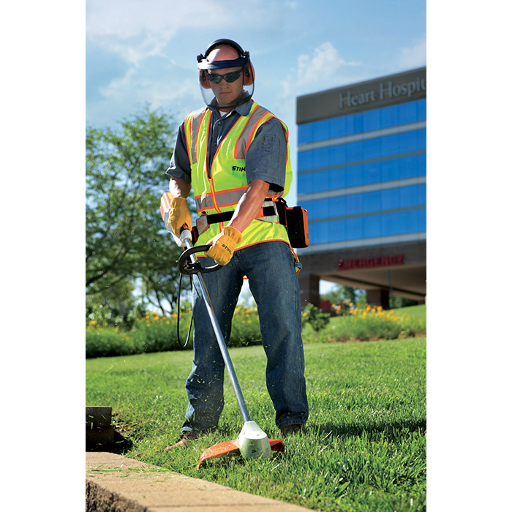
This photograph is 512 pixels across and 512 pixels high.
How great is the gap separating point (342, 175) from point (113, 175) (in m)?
27.4

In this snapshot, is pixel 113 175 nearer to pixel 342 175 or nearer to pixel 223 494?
pixel 223 494

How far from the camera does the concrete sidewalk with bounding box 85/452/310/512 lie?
2.11m

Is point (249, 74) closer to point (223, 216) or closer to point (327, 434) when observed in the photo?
point (223, 216)

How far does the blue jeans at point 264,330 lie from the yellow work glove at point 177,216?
11.1 inches

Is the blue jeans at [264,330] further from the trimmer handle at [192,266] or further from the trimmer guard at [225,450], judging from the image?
the trimmer guard at [225,450]

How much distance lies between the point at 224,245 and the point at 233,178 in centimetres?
60

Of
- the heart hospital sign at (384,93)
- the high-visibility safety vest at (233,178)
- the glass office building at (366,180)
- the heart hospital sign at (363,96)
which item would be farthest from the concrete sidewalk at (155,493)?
the heart hospital sign at (384,93)

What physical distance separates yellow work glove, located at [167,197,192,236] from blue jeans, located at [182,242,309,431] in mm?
283

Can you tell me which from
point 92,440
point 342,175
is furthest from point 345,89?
point 92,440

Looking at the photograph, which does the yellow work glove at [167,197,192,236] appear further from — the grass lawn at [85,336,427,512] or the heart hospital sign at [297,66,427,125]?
the heart hospital sign at [297,66,427,125]

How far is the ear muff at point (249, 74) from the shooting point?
3748mm
